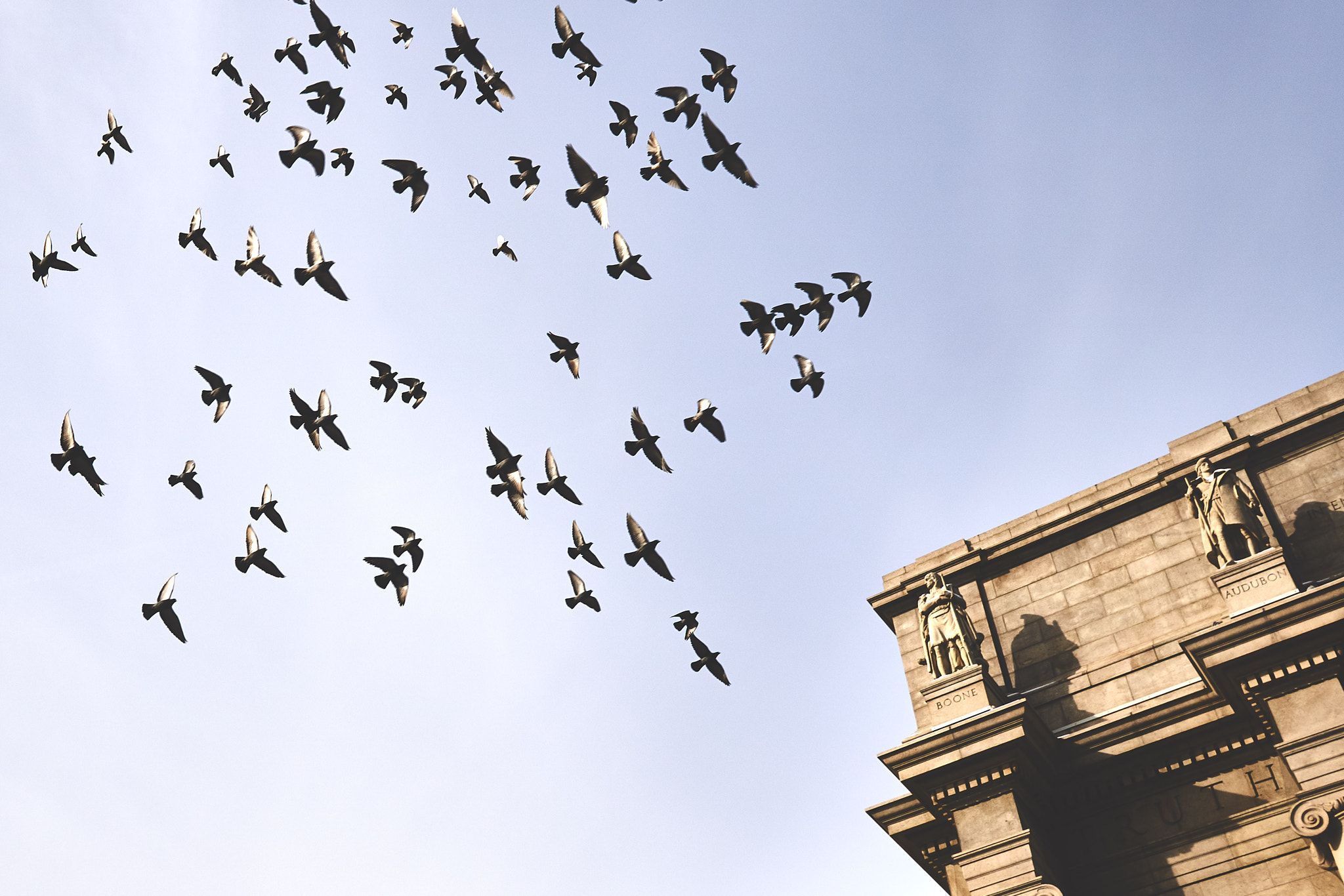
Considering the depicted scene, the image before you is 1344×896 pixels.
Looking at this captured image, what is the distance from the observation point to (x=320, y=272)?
16.6 m

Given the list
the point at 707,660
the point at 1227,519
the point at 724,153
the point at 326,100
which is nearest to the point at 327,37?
the point at 326,100

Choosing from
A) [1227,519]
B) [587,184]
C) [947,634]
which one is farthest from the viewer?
[947,634]

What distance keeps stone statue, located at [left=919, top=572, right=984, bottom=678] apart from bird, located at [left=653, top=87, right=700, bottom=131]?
413 inches

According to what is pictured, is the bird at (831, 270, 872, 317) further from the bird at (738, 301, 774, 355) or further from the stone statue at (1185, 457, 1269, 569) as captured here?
the stone statue at (1185, 457, 1269, 569)

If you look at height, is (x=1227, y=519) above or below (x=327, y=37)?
below

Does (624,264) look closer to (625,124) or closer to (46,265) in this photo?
(625,124)

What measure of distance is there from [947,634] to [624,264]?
9.81m

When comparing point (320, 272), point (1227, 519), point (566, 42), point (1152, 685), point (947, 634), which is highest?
point (566, 42)

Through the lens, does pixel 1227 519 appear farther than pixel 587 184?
Yes

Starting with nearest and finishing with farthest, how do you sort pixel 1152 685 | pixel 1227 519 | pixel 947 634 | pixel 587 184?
pixel 587 184 → pixel 1227 519 → pixel 1152 685 → pixel 947 634

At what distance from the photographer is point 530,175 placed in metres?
18.2

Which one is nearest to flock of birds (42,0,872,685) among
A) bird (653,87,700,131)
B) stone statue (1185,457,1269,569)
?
bird (653,87,700,131)

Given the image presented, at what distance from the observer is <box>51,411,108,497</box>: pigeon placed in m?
16.9

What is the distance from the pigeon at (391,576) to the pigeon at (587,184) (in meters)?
6.54
